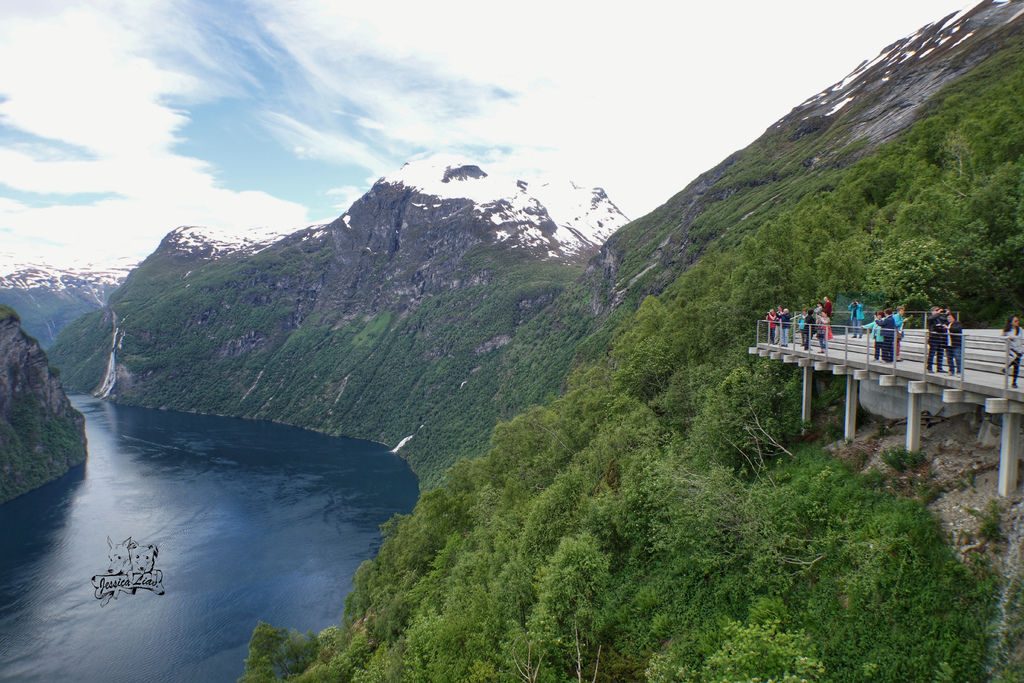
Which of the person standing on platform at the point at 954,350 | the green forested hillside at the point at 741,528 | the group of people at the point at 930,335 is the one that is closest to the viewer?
the green forested hillside at the point at 741,528

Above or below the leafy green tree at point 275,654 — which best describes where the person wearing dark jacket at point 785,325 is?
above

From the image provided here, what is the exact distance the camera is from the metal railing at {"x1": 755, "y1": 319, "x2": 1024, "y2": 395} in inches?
503

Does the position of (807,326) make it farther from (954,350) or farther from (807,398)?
(954,350)

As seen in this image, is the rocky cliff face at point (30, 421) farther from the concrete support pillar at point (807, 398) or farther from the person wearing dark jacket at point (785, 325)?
the concrete support pillar at point (807, 398)

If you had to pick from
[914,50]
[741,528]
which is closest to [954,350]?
[741,528]

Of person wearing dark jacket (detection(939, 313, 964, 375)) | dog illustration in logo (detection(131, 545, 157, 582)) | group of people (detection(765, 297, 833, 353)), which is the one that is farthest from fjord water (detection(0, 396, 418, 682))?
person wearing dark jacket (detection(939, 313, 964, 375))

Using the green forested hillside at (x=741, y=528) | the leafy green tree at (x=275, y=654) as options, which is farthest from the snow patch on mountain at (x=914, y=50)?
the leafy green tree at (x=275, y=654)

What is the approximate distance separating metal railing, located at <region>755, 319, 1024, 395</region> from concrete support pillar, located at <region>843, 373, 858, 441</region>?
1003 mm

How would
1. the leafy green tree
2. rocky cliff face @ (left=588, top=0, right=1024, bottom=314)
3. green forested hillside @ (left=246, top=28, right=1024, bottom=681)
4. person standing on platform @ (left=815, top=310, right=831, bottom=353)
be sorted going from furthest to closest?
1. rocky cliff face @ (left=588, top=0, right=1024, bottom=314)
2. the leafy green tree
3. person standing on platform @ (left=815, top=310, right=831, bottom=353)
4. green forested hillside @ (left=246, top=28, right=1024, bottom=681)

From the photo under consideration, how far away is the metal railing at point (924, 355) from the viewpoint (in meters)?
12.8

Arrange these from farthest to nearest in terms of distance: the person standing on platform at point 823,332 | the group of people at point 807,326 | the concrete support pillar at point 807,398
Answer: the concrete support pillar at point 807,398, the group of people at point 807,326, the person standing on platform at point 823,332

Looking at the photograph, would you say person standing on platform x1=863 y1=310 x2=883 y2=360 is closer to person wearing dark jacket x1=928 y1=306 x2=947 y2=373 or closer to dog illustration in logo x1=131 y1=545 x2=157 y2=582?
person wearing dark jacket x1=928 y1=306 x2=947 y2=373

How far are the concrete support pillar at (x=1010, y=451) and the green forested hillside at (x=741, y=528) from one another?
5.71 ft

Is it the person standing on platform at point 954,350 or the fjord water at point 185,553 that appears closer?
the person standing on platform at point 954,350
